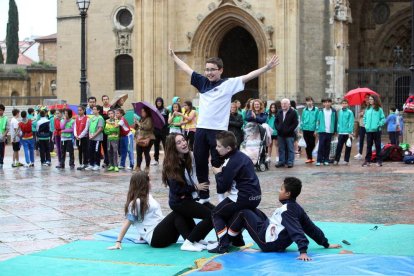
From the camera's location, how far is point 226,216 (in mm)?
8891

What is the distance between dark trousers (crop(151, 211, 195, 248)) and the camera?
9.18 meters

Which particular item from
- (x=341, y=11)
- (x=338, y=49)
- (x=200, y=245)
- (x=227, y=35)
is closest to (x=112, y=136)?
(x=200, y=245)

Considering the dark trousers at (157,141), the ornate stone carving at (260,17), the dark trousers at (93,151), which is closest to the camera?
the dark trousers at (93,151)

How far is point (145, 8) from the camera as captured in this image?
32031 millimetres

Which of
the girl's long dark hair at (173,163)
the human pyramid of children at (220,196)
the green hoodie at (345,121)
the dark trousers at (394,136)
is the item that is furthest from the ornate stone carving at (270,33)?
the girl's long dark hair at (173,163)

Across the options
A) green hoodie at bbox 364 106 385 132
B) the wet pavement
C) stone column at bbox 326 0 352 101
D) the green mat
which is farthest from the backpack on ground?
the green mat

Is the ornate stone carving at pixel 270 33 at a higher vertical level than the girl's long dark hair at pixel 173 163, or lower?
higher

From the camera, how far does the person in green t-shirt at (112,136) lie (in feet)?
62.7

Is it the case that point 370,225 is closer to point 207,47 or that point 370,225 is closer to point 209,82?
point 209,82

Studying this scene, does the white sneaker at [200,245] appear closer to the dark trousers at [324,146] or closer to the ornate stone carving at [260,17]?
the dark trousers at [324,146]

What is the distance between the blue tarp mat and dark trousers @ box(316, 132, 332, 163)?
38.7 feet

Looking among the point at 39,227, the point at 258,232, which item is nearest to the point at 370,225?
the point at 258,232

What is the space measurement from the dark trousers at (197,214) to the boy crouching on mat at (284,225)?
0.44m

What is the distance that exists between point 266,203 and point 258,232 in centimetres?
425
